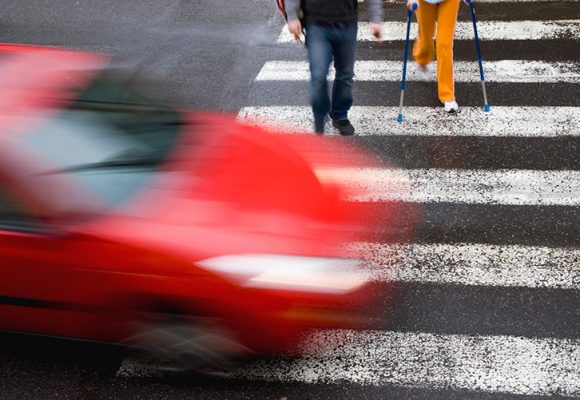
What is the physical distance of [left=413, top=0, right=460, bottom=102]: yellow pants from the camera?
21.8ft

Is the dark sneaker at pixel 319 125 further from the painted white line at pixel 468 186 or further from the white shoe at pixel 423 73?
the white shoe at pixel 423 73

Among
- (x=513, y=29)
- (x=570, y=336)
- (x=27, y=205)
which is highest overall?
(x=27, y=205)

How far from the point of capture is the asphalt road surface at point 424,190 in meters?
4.31

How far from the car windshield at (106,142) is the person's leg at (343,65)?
6.69ft

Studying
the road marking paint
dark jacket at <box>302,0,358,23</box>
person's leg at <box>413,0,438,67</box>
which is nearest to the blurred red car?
the road marking paint

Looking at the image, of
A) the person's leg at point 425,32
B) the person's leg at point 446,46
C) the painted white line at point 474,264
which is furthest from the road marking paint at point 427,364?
the person's leg at point 425,32

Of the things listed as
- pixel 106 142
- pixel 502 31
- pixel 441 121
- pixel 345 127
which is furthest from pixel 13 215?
pixel 502 31

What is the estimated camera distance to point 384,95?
748 centimetres

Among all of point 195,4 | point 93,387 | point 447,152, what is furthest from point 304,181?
point 195,4

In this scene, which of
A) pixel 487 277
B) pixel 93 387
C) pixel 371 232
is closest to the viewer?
pixel 93 387

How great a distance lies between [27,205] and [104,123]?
0.76m

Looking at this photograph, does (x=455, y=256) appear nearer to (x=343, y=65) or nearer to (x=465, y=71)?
(x=343, y=65)

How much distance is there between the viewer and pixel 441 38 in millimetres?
6750

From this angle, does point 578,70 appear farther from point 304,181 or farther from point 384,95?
point 304,181
